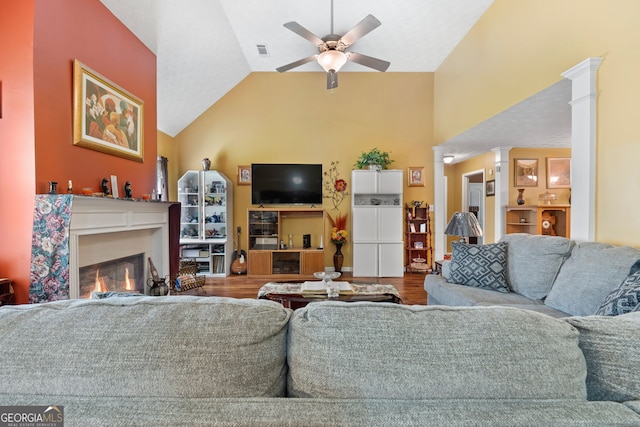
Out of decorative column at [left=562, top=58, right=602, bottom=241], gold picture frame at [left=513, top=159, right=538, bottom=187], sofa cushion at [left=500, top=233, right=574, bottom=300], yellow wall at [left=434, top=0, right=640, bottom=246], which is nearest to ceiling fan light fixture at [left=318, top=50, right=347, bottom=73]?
yellow wall at [left=434, top=0, right=640, bottom=246]

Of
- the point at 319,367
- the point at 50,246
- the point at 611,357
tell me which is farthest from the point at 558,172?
the point at 50,246

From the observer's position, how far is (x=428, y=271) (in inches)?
195

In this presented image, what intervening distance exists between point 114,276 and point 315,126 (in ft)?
12.2

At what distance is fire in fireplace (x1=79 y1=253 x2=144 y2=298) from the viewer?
2445 mm

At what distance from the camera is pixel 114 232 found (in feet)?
8.78

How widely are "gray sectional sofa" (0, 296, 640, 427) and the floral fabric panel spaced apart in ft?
5.13

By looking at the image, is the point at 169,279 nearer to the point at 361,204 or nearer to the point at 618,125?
the point at 361,204

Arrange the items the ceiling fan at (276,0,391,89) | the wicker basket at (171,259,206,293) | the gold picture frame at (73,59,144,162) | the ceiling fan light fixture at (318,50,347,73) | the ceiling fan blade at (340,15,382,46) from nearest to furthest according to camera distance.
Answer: the gold picture frame at (73,59,144,162), the ceiling fan blade at (340,15,382,46), the ceiling fan at (276,0,391,89), the ceiling fan light fixture at (318,50,347,73), the wicker basket at (171,259,206,293)

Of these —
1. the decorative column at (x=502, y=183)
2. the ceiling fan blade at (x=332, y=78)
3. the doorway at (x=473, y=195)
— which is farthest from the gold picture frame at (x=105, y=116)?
the doorway at (x=473, y=195)

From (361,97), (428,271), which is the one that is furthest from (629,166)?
(361,97)

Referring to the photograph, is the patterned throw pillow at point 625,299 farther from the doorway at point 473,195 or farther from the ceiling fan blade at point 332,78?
the doorway at point 473,195

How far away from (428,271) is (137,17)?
509 cm

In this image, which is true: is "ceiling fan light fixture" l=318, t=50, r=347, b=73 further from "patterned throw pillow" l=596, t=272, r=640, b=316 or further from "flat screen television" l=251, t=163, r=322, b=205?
"patterned throw pillow" l=596, t=272, r=640, b=316

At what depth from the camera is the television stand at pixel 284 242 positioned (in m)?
4.88
